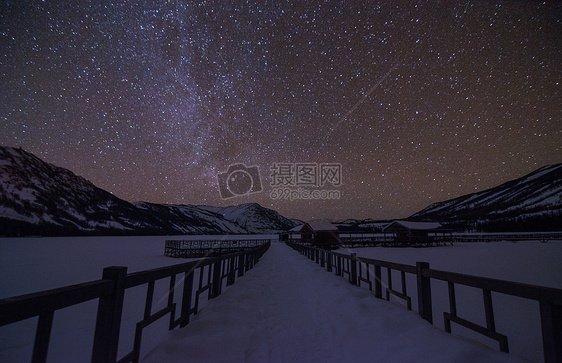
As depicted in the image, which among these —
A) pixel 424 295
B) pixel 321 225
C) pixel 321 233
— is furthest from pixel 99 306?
pixel 321 225

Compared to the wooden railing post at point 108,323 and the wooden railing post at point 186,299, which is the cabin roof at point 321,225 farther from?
the wooden railing post at point 108,323

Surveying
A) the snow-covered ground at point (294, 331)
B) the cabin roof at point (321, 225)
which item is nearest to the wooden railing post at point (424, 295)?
the snow-covered ground at point (294, 331)

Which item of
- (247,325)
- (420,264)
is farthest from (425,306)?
(247,325)

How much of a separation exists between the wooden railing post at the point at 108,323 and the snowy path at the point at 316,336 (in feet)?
2.93

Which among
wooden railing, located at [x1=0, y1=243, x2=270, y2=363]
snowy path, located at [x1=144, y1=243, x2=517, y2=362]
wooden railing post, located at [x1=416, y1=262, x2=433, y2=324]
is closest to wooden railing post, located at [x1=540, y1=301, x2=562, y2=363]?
snowy path, located at [x1=144, y1=243, x2=517, y2=362]

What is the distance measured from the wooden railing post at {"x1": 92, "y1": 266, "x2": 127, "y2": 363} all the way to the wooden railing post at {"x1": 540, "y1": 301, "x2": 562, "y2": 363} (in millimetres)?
3362

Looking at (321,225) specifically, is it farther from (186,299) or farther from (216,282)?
(186,299)

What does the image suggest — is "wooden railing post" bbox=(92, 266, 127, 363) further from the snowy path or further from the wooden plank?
the snowy path

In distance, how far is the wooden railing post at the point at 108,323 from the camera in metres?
2.14

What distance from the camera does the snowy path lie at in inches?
119

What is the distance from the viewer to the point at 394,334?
12.0 feet

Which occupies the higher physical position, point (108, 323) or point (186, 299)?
point (108, 323)

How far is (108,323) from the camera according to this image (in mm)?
2182

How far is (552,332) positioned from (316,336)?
2971 mm
